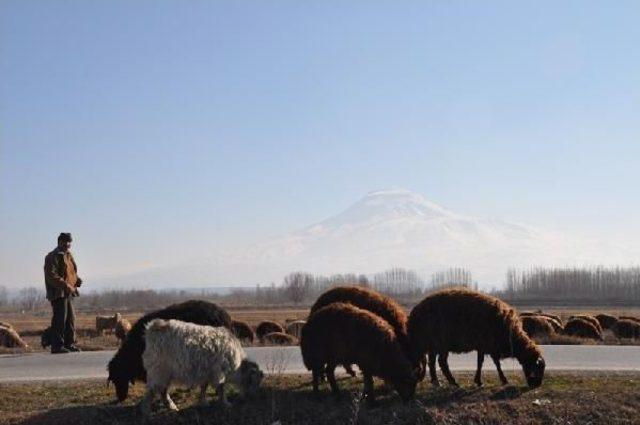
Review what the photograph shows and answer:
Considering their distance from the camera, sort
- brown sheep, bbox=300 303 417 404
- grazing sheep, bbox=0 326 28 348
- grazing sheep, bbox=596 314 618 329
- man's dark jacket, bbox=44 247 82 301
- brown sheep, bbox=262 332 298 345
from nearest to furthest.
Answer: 1. brown sheep, bbox=300 303 417 404
2. man's dark jacket, bbox=44 247 82 301
3. brown sheep, bbox=262 332 298 345
4. grazing sheep, bbox=0 326 28 348
5. grazing sheep, bbox=596 314 618 329

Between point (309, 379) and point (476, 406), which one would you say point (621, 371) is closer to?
point (476, 406)

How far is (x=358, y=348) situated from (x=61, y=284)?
28.9 ft

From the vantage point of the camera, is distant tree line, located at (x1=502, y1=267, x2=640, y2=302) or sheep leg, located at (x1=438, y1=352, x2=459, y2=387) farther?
distant tree line, located at (x1=502, y1=267, x2=640, y2=302)

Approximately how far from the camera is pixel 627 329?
998 inches

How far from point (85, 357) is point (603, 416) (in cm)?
1227

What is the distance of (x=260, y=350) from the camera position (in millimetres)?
19109

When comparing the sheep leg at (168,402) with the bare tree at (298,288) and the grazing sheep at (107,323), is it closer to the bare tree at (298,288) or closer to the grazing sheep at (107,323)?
the grazing sheep at (107,323)

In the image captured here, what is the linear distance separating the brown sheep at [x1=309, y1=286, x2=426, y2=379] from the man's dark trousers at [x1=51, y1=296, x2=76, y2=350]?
22.7 ft

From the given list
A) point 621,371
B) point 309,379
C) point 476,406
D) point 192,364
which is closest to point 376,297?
point 309,379

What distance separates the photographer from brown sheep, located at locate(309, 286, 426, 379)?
43.0 ft

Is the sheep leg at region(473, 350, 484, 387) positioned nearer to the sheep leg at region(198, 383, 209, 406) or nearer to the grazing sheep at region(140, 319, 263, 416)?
the grazing sheep at region(140, 319, 263, 416)

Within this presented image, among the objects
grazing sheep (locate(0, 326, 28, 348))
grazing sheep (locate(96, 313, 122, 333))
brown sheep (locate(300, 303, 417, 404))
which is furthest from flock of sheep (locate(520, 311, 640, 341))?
grazing sheep (locate(96, 313, 122, 333))

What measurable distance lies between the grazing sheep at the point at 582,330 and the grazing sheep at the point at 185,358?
16135mm

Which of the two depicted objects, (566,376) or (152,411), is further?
(566,376)
